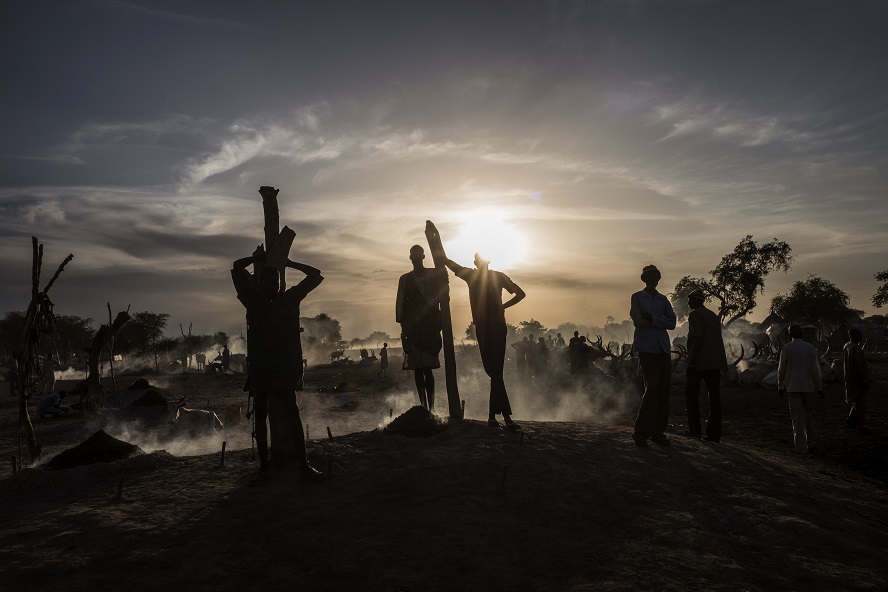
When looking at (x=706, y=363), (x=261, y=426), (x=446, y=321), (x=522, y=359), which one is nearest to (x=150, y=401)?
(x=446, y=321)

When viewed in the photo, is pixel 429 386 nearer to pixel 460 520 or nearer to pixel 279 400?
pixel 279 400

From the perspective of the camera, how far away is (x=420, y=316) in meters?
7.67

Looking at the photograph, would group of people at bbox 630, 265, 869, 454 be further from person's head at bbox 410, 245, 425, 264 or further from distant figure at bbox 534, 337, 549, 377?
distant figure at bbox 534, 337, 549, 377

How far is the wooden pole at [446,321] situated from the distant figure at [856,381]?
788 cm

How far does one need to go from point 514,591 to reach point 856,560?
2.73 metres

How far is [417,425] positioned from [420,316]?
1.67 meters

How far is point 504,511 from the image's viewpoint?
4.39 metres

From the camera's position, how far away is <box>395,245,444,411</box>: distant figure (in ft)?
24.8

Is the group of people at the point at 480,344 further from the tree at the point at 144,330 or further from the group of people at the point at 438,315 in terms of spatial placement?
the tree at the point at 144,330

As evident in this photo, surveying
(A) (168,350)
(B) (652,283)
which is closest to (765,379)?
(B) (652,283)

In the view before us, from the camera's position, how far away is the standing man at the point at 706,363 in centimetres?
754

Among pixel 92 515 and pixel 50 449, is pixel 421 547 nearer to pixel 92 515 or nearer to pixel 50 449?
pixel 92 515

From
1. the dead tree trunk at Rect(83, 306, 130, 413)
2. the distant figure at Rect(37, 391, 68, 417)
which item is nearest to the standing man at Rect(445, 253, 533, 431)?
the dead tree trunk at Rect(83, 306, 130, 413)

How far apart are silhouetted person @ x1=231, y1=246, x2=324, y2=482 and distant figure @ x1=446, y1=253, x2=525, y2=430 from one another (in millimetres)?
2567
